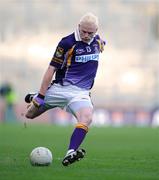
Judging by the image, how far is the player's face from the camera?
1035 cm

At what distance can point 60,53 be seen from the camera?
10500 millimetres

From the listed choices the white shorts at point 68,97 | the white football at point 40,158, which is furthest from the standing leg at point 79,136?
the white football at point 40,158

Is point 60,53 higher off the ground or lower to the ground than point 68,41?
lower

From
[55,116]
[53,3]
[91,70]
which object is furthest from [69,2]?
[91,70]

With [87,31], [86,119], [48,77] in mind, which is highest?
[87,31]

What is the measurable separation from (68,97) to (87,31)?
3.27 ft

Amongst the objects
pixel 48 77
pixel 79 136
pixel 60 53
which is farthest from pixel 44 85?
pixel 79 136

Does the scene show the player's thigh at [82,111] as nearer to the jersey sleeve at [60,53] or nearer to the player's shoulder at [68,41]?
the jersey sleeve at [60,53]

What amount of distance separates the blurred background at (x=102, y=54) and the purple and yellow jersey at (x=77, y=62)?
22.4m

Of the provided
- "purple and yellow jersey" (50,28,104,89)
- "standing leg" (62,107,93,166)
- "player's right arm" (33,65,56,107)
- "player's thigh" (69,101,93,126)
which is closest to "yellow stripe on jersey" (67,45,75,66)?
"purple and yellow jersey" (50,28,104,89)

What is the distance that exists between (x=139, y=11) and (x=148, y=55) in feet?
7.13

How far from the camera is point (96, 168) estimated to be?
Answer: 1029 centimetres

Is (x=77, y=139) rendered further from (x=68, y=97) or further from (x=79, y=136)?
(x=68, y=97)

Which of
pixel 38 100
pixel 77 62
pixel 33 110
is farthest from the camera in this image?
pixel 33 110
